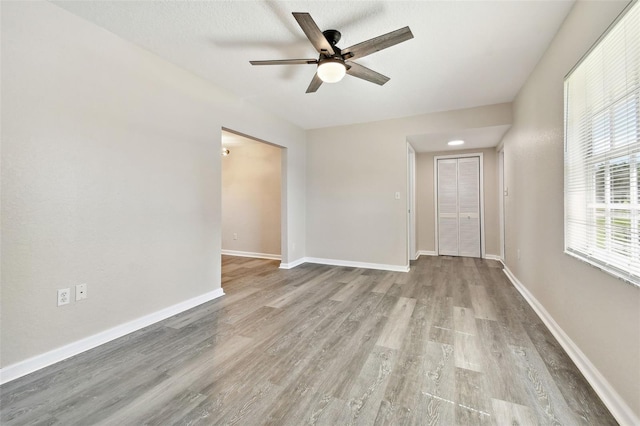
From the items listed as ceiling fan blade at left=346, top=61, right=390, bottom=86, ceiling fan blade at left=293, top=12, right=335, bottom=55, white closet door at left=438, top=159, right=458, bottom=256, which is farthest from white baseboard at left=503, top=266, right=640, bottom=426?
white closet door at left=438, top=159, right=458, bottom=256

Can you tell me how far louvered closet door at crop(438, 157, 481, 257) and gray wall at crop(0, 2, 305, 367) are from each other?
460cm

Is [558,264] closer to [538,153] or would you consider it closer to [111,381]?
[538,153]

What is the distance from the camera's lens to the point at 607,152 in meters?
1.54

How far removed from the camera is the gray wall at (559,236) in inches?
52.7

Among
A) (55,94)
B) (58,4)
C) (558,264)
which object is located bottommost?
(558,264)

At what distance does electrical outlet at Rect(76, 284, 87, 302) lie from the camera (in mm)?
1975

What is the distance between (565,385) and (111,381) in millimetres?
2753

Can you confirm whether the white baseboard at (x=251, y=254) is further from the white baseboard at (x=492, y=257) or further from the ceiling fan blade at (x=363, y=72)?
the white baseboard at (x=492, y=257)

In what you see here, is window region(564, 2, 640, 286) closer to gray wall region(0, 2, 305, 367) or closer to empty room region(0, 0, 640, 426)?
empty room region(0, 0, 640, 426)

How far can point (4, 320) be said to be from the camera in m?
1.64

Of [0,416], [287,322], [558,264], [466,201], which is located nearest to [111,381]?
[0,416]

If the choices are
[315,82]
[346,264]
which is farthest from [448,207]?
[315,82]

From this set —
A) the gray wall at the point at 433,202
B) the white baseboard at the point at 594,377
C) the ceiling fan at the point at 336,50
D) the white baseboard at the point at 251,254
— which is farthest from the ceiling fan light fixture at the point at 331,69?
the gray wall at the point at 433,202

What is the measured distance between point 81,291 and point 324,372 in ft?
6.23
